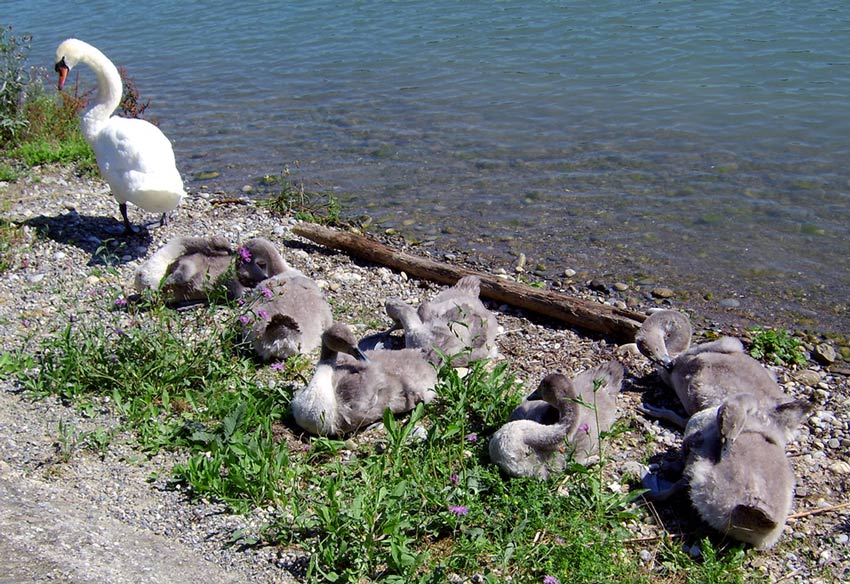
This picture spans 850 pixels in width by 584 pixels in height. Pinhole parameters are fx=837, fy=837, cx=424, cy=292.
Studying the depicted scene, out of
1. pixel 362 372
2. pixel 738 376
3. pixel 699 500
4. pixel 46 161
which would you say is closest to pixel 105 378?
pixel 362 372

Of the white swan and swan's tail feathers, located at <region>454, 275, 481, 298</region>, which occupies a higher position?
the white swan

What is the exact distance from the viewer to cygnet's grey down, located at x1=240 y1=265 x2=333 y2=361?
6227mm

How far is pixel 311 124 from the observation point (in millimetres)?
13039

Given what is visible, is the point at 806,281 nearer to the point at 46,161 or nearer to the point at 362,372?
the point at 362,372

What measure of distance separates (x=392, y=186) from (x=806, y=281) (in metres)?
5.02

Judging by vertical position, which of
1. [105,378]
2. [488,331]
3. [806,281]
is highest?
[105,378]

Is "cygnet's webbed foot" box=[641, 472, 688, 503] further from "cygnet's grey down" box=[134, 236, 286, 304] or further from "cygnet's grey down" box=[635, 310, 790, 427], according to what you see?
"cygnet's grey down" box=[134, 236, 286, 304]

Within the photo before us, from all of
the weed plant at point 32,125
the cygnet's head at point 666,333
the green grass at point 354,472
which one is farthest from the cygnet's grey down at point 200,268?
the weed plant at point 32,125

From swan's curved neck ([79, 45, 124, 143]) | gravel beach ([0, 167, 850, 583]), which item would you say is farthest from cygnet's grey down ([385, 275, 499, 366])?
swan's curved neck ([79, 45, 124, 143])

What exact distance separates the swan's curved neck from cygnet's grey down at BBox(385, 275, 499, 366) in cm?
414

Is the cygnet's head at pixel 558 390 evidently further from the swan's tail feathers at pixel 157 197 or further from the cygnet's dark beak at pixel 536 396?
the swan's tail feathers at pixel 157 197

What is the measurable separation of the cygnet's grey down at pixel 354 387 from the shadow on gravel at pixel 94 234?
352cm

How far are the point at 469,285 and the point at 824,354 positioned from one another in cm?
301

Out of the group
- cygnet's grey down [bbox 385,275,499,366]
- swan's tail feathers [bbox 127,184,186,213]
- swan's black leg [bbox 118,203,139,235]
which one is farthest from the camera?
swan's black leg [bbox 118,203,139,235]
